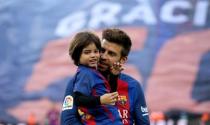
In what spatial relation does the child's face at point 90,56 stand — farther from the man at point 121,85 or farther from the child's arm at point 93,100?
the child's arm at point 93,100

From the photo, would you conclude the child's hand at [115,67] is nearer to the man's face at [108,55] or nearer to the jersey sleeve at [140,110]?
the man's face at [108,55]

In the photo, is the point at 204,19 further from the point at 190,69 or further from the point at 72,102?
the point at 72,102

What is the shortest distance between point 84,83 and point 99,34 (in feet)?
17.4

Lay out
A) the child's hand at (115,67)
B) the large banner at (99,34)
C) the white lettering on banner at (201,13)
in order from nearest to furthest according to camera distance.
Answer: the child's hand at (115,67) → the large banner at (99,34) → the white lettering on banner at (201,13)

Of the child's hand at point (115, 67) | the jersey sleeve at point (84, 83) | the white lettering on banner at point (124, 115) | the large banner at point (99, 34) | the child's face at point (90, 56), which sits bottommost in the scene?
the white lettering on banner at point (124, 115)

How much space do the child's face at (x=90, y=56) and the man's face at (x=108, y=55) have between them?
3 cm

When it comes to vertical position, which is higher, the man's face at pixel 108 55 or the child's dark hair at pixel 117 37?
the child's dark hair at pixel 117 37

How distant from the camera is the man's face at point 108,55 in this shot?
10.3 ft

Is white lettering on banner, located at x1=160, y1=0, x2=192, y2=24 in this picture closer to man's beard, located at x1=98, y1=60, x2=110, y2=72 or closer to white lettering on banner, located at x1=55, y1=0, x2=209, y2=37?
white lettering on banner, located at x1=55, y1=0, x2=209, y2=37

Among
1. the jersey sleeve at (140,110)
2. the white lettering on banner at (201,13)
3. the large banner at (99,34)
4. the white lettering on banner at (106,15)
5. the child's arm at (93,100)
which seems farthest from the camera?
the white lettering on banner at (106,15)

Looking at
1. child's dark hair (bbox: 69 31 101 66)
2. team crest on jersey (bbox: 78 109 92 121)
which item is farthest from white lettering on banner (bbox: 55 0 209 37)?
team crest on jersey (bbox: 78 109 92 121)

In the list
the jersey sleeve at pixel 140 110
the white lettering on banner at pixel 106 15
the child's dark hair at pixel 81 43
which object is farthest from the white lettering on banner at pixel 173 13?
the child's dark hair at pixel 81 43

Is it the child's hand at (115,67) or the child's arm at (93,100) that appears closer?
the child's arm at (93,100)

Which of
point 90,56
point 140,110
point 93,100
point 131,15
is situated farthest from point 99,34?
point 93,100
